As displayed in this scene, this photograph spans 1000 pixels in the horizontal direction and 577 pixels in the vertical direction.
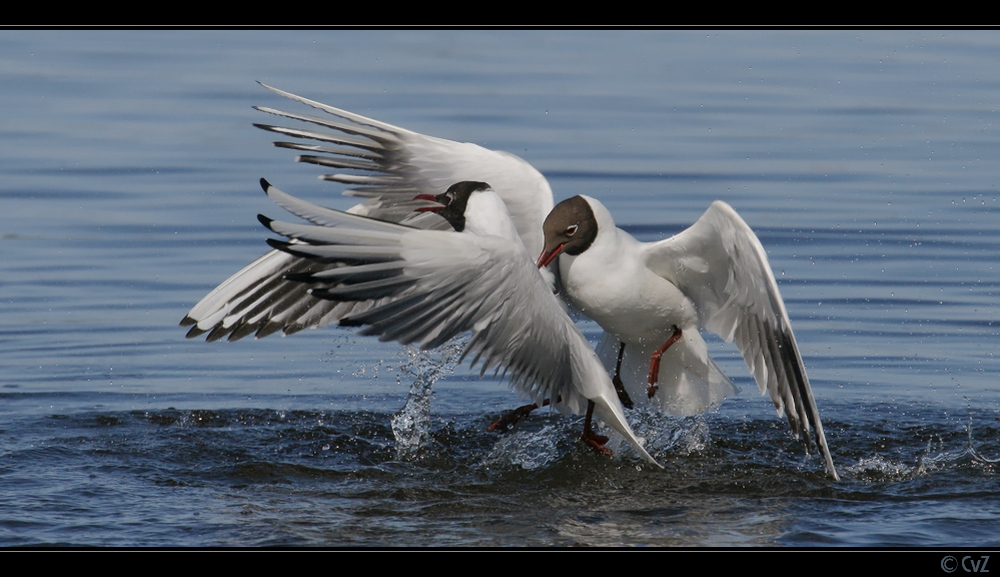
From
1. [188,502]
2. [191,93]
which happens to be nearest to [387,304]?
[188,502]

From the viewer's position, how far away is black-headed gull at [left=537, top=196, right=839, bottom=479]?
20.9 ft

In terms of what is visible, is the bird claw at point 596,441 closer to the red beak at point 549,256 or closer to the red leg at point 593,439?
the red leg at point 593,439

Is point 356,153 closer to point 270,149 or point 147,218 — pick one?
point 147,218

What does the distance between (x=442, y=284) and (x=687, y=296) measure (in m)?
1.71

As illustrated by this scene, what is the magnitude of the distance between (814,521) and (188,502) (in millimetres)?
2562

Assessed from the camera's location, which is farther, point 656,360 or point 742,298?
point 656,360

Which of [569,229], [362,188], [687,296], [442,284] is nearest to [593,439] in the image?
[687,296]

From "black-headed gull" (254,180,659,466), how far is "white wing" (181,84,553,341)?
1020 millimetres

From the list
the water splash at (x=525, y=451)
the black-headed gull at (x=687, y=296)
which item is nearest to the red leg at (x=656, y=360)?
the black-headed gull at (x=687, y=296)

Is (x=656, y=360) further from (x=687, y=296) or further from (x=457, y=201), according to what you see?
(x=457, y=201)

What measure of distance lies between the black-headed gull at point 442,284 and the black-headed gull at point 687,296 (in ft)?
1.47

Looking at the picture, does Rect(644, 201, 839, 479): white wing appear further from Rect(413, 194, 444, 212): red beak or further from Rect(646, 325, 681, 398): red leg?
Rect(413, 194, 444, 212): red beak

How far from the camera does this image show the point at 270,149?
43.8 ft

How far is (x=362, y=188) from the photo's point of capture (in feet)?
24.2
